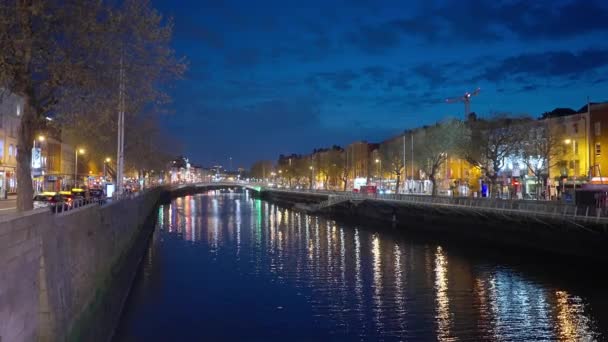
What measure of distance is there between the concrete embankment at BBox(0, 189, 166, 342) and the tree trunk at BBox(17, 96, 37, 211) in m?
1.99

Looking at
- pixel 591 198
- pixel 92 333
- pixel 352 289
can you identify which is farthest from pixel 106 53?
pixel 591 198

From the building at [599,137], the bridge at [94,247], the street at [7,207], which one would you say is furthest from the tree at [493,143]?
the street at [7,207]

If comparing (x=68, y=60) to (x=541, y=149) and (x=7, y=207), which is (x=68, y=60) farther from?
(x=541, y=149)

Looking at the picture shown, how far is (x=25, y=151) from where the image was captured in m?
20.1

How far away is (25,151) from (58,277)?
23.0ft

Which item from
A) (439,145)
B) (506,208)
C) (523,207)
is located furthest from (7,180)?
(523,207)

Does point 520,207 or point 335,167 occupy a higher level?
point 335,167

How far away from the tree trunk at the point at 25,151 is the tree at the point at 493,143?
62.4 metres

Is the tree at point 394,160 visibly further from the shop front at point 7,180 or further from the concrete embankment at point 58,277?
the concrete embankment at point 58,277

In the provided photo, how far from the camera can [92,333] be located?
63.0ft

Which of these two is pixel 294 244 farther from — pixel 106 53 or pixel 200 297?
pixel 106 53

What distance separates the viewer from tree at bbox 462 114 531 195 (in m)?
75.8

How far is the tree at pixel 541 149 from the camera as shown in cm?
7388

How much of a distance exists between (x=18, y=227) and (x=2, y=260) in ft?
4.20
